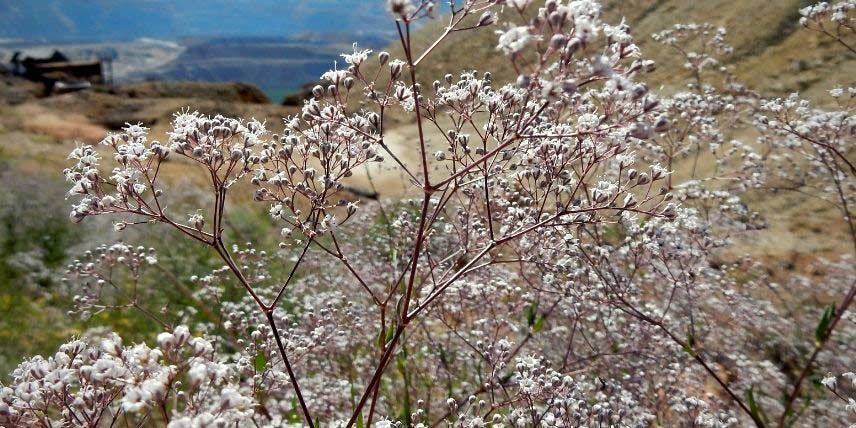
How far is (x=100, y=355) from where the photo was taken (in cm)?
211

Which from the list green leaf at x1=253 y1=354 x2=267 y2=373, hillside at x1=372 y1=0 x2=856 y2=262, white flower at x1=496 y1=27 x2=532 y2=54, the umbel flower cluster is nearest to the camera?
white flower at x1=496 y1=27 x2=532 y2=54

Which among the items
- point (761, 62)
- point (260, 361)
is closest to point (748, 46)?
point (761, 62)

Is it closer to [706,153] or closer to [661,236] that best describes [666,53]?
[706,153]

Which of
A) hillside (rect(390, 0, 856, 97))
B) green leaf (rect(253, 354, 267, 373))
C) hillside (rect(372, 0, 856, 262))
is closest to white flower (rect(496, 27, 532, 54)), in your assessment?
green leaf (rect(253, 354, 267, 373))

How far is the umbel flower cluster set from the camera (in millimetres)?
1873

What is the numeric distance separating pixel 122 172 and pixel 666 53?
12.4 m

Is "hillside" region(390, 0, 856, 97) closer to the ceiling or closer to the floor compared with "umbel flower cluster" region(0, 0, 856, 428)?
closer to the ceiling

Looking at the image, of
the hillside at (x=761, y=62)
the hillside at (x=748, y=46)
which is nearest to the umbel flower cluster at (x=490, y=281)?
the hillside at (x=761, y=62)

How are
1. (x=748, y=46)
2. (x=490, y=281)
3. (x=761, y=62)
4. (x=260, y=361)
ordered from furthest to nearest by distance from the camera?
(x=748, y=46) < (x=761, y=62) < (x=490, y=281) < (x=260, y=361)

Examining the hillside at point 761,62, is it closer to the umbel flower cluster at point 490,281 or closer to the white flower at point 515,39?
the umbel flower cluster at point 490,281

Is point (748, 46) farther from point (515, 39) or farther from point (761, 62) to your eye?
point (515, 39)

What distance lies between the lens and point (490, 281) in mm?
4180

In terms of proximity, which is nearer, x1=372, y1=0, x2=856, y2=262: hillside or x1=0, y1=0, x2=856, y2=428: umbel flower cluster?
x1=0, y1=0, x2=856, y2=428: umbel flower cluster

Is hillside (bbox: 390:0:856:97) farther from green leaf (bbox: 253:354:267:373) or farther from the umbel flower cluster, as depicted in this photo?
green leaf (bbox: 253:354:267:373)
